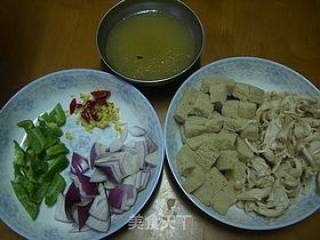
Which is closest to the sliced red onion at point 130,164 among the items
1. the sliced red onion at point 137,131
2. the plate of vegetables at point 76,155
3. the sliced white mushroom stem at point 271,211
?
the plate of vegetables at point 76,155

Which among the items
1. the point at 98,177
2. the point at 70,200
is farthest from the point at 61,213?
the point at 98,177

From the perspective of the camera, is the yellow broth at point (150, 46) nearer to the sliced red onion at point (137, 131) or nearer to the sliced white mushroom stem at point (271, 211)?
the sliced red onion at point (137, 131)

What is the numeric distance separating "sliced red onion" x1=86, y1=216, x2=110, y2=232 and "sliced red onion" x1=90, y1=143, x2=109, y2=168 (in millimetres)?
211

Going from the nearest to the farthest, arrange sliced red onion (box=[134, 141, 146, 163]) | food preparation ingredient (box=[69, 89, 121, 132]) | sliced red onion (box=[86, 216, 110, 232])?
sliced red onion (box=[86, 216, 110, 232]) → sliced red onion (box=[134, 141, 146, 163]) → food preparation ingredient (box=[69, 89, 121, 132])

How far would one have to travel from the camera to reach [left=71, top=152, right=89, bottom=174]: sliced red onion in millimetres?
1339

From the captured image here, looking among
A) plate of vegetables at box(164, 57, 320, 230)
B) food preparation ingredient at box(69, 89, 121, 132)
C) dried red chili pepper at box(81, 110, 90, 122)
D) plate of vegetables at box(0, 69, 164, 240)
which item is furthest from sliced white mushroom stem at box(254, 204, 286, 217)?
dried red chili pepper at box(81, 110, 90, 122)

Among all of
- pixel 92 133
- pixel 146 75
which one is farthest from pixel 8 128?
pixel 146 75

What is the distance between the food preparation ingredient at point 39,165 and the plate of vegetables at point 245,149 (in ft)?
1.38

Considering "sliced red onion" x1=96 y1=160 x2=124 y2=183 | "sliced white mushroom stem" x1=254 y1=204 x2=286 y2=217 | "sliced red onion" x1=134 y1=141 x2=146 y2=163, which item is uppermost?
"sliced red onion" x1=134 y1=141 x2=146 y2=163

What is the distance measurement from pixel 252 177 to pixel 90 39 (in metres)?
0.92

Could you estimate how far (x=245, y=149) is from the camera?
1298 millimetres

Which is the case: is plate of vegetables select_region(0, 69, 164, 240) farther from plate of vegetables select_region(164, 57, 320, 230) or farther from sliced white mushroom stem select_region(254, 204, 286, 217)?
sliced white mushroom stem select_region(254, 204, 286, 217)

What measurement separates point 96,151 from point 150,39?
53cm

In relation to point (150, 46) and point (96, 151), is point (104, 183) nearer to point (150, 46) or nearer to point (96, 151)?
point (96, 151)
